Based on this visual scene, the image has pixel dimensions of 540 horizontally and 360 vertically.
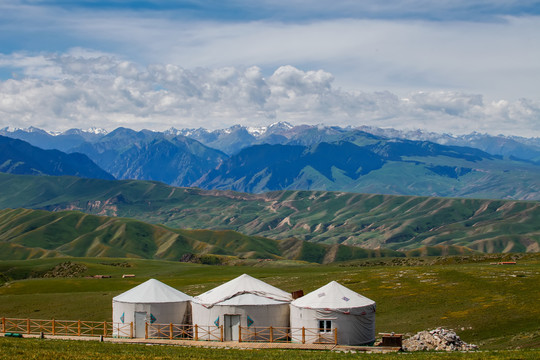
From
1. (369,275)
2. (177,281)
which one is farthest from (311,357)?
(177,281)

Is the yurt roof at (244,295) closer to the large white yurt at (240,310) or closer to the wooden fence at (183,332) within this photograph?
the large white yurt at (240,310)

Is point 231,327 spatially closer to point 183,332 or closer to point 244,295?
point 244,295

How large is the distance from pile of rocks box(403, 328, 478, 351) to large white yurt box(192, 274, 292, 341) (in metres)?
13.1

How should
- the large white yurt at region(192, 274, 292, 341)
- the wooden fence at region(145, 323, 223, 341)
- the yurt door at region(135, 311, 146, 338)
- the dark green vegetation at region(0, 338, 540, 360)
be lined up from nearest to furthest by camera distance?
the dark green vegetation at region(0, 338, 540, 360) < the large white yurt at region(192, 274, 292, 341) < the wooden fence at region(145, 323, 223, 341) < the yurt door at region(135, 311, 146, 338)

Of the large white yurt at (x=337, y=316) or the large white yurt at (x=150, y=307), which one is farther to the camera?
the large white yurt at (x=150, y=307)

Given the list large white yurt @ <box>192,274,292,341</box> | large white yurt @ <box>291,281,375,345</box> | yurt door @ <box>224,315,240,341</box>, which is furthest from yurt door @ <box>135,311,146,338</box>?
large white yurt @ <box>291,281,375,345</box>

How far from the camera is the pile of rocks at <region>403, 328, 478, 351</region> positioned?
51781 mm

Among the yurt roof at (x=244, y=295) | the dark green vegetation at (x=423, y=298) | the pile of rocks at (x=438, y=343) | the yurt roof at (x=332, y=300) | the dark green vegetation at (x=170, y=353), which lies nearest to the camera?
the dark green vegetation at (x=170, y=353)

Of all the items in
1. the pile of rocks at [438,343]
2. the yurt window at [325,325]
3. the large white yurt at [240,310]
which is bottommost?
the pile of rocks at [438,343]

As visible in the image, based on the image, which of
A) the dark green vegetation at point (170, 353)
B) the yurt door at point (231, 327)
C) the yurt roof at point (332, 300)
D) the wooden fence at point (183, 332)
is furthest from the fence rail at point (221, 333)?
the dark green vegetation at point (170, 353)

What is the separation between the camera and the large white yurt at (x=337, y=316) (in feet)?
190

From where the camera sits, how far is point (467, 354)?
45.1m

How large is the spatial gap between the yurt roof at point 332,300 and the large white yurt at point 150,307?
1254 cm

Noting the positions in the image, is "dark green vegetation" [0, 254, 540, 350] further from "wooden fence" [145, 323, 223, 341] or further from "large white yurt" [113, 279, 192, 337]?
"large white yurt" [113, 279, 192, 337]
